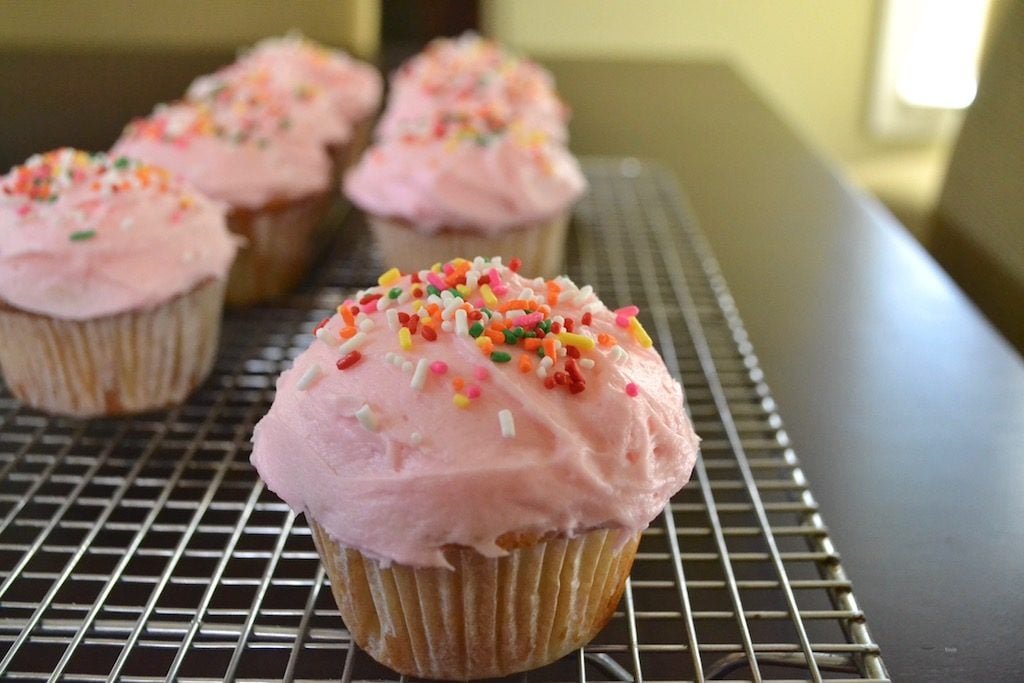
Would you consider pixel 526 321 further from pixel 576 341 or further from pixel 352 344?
pixel 352 344

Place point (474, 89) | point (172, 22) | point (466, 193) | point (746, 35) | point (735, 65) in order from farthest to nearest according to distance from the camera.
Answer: point (746, 35)
point (735, 65)
point (172, 22)
point (474, 89)
point (466, 193)

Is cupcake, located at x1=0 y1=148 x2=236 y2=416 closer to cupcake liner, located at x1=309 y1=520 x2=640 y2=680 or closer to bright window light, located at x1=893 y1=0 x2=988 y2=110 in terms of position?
cupcake liner, located at x1=309 y1=520 x2=640 y2=680

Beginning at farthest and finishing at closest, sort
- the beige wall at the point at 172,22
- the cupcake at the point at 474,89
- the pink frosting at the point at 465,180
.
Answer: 1. the beige wall at the point at 172,22
2. the cupcake at the point at 474,89
3. the pink frosting at the point at 465,180

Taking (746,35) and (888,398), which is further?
(746,35)

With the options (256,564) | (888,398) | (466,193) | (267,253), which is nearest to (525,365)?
(256,564)

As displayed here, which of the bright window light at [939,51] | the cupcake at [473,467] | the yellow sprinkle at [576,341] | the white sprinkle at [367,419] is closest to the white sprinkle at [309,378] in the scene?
the cupcake at [473,467]

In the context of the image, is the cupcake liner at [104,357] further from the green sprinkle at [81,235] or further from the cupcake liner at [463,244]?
the cupcake liner at [463,244]

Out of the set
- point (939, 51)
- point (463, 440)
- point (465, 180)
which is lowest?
point (939, 51)
